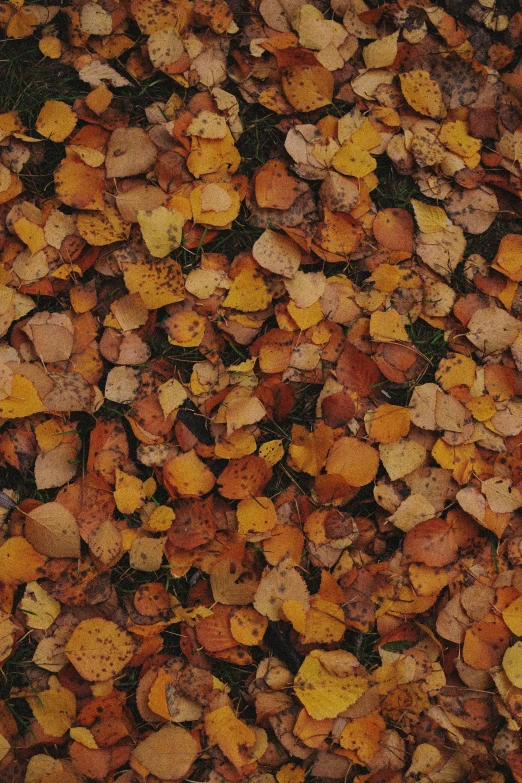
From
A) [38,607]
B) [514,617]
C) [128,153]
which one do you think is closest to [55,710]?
[38,607]

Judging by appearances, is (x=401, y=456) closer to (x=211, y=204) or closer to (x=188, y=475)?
(x=188, y=475)

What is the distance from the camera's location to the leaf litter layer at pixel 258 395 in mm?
2291

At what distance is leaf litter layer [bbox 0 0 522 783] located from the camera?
90.2 inches

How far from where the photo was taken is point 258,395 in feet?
7.84

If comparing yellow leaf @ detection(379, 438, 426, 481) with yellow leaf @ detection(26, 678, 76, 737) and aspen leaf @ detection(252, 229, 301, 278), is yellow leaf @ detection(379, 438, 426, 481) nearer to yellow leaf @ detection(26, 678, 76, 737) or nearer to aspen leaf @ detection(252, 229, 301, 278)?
aspen leaf @ detection(252, 229, 301, 278)

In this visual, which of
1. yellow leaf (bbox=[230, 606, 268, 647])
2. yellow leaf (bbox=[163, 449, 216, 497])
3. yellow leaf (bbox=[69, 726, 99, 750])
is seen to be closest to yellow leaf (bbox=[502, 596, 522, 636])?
yellow leaf (bbox=[230, 606, 268, 647])

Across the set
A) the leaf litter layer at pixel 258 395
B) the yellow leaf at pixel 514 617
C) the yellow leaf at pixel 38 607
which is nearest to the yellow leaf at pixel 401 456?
the leaf litter layer at pixel 258 395

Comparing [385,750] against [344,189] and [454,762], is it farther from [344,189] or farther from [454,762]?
[344,189]

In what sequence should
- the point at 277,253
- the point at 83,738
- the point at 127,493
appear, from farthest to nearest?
the point at 277,253 < the point at 127,493 < the point at 83,738

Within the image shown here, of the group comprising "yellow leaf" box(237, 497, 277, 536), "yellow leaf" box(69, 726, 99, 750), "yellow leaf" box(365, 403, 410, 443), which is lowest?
"yellow leaf" box(69, 726, 99, 750)

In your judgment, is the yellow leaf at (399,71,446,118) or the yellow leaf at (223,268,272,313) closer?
the yellow leaf at (223,268,272,313)

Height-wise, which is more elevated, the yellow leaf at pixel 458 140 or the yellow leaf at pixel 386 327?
the yellow leaf at pixel 458 140

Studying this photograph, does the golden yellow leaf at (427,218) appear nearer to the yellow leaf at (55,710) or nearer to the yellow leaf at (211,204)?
the yellow leaf at (211,204)


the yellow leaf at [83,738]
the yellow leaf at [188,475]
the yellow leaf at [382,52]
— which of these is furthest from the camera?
the yellow leaf at [382,52]
